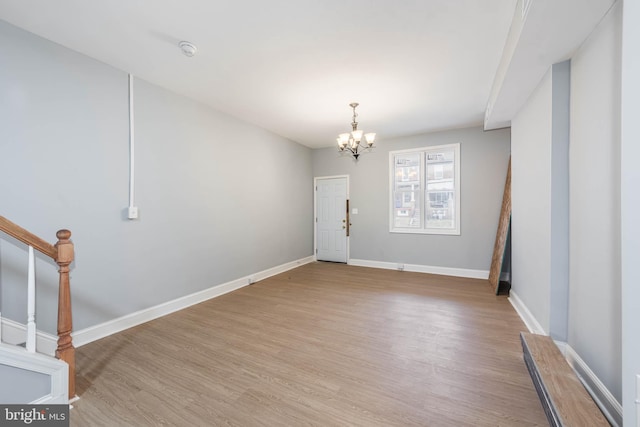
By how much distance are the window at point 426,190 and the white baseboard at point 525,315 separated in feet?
5.61

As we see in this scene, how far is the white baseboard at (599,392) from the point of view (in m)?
1.56

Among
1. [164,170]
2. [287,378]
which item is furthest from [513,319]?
[164,170]

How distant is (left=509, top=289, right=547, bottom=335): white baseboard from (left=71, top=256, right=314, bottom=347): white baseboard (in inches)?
156

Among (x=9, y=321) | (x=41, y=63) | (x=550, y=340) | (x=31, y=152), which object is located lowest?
(x=550, y=340)

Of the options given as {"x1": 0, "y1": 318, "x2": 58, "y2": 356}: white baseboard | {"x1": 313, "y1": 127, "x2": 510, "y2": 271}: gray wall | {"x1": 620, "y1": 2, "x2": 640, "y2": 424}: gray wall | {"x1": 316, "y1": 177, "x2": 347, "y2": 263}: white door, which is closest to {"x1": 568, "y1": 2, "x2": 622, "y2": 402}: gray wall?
{"x1": 620, "y1": 2, "x2": 640, "y2": 424}: gray wall

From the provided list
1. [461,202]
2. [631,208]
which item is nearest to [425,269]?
[461,202]

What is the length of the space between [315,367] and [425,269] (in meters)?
3.91

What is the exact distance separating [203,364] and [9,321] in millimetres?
1470

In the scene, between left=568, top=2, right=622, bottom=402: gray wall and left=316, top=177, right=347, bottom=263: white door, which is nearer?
left=568, top=2, right=622, bottom=402: gray wall

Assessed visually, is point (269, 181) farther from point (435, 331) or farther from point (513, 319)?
point (513, 319)

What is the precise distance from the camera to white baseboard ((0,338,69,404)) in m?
1.50

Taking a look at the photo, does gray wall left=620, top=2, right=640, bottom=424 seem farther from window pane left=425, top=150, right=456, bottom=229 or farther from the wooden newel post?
window pane left=425, top=150, right=456, bottom=229

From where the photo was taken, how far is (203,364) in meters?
2.24

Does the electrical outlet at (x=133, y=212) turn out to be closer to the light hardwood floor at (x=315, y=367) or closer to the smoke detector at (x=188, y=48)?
the light hardwood floor at (x=315, y=367)
